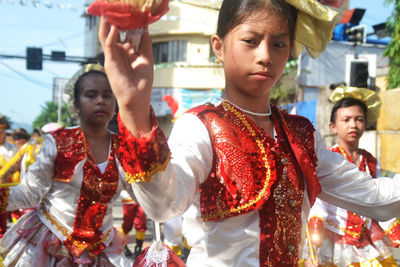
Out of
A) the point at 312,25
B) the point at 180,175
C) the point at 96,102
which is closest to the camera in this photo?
the point at 180,175

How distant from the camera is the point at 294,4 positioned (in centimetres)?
171

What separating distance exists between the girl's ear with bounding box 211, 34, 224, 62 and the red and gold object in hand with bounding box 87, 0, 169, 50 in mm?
700

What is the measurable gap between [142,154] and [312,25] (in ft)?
3.16

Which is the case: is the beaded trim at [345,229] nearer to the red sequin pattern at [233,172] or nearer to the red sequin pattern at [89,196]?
the red sequin pattern at [89,196]

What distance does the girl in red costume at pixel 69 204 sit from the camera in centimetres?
329

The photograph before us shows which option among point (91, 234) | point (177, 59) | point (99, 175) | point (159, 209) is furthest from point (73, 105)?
point (177, 59)

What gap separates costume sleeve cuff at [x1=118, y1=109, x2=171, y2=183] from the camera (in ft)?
3.89

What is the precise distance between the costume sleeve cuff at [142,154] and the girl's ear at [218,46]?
0.70 metres

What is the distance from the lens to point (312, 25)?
182 cm

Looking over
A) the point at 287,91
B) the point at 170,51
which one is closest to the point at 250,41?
the point at 287,91

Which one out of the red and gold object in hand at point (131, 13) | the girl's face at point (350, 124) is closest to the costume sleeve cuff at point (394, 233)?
the girl's face at point (350, 124)

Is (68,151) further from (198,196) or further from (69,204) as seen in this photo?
(198,196)

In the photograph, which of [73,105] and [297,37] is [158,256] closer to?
[297,37]

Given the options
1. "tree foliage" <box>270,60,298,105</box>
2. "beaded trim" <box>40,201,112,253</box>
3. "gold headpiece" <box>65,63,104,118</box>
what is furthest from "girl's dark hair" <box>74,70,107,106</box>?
"tree foliage" <box>270,60,298,105</box>
